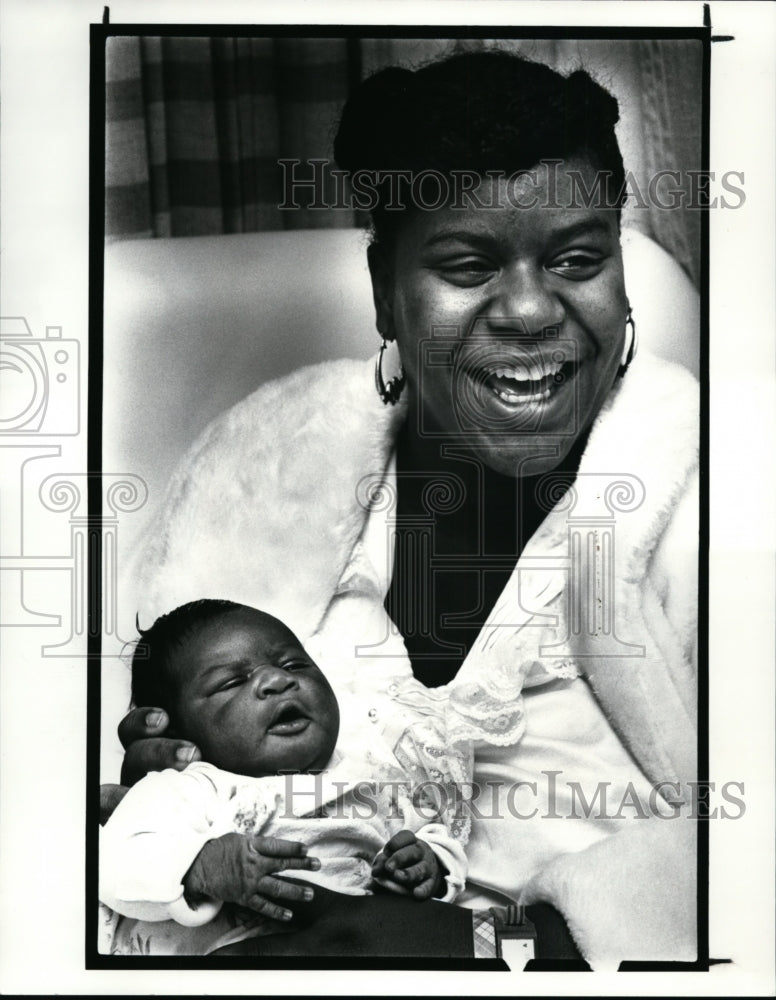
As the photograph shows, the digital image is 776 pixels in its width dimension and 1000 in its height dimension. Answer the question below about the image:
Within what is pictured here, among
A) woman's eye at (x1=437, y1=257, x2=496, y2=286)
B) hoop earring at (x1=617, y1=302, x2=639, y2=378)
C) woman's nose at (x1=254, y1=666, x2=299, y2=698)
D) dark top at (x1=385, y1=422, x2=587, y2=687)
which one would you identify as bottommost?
woman's nose at (x1=254, y1=666, x2=299, y2=698)

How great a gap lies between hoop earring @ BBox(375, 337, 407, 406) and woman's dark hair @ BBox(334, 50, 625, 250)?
16cm

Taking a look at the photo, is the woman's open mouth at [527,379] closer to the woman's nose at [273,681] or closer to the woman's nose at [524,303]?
the woman's nose at [524,303]

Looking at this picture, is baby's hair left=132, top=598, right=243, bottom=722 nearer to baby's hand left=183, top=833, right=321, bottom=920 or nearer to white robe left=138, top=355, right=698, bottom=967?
white robe left=138, top=355, right=698, bottom=967

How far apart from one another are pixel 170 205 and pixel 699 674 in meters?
0.97

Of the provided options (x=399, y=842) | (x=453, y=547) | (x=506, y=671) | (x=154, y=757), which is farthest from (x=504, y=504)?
(x=154, y=757)

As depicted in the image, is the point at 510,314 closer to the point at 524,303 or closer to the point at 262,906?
the point at 524,303

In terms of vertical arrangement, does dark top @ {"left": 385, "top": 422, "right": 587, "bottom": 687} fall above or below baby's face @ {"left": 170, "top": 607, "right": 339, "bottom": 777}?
above

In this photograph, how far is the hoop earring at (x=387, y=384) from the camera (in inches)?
57.2

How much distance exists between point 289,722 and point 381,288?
23.5 inches

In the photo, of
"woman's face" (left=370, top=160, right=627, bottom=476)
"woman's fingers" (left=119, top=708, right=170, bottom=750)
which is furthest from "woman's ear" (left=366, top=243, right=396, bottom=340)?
"woman's fingers" (left=119, top=708, right=170, bottom=750)

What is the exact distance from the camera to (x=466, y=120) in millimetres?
1435

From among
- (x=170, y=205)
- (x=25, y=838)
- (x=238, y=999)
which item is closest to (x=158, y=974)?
(x=238, y=999)

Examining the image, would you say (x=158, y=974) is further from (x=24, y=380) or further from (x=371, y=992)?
(x=24, y=380)

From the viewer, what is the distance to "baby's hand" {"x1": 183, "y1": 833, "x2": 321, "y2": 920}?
137cm
